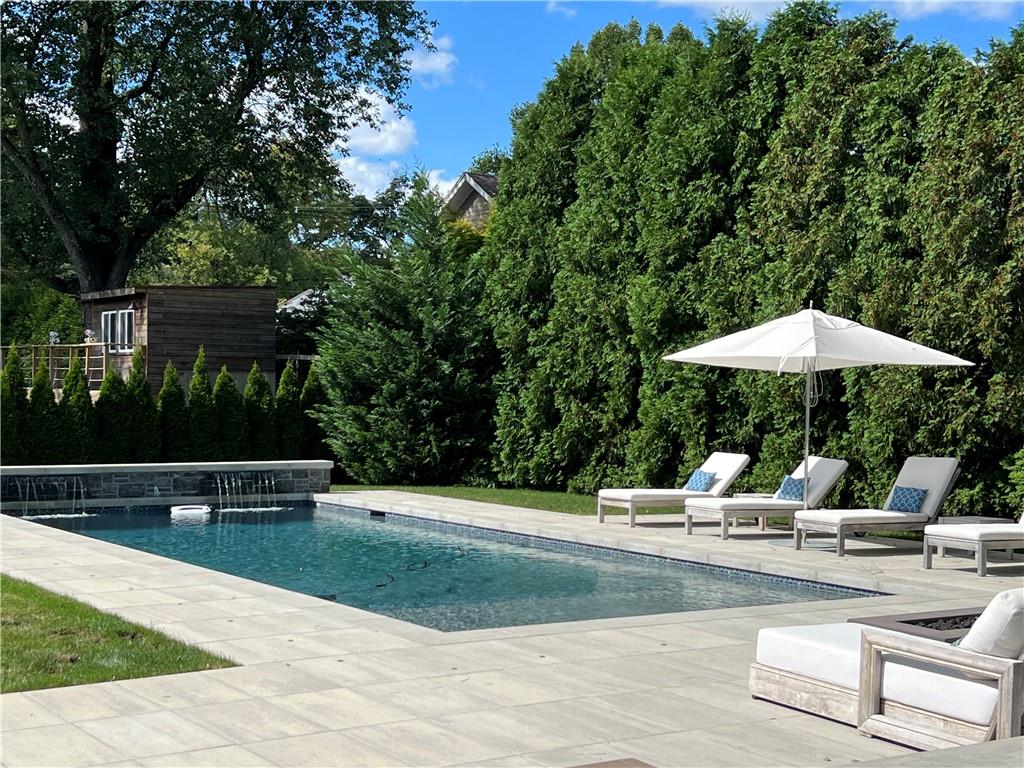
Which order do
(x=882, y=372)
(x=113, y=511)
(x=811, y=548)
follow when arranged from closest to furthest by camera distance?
1. (x=811, y=548)
2. (x=882, y=372)
3. (x=113, y=511)

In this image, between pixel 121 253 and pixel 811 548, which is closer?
pixel 811 548

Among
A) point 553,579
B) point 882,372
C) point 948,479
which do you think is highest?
point 882,372

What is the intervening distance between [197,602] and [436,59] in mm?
30147

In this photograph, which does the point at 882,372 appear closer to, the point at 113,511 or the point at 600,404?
the point at 600,404

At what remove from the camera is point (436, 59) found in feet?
121

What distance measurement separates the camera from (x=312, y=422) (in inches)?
936

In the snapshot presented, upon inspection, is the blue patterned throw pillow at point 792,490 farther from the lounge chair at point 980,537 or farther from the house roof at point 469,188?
the house roof at point 469,188

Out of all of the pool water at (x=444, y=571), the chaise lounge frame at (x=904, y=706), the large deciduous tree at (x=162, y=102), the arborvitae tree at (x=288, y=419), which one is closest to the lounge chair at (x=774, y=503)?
the pool water at (x=444, y=571)

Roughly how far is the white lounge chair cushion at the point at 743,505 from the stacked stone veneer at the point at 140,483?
8193 mm

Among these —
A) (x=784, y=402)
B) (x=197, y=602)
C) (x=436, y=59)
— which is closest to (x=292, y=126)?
(x=436, y=59)

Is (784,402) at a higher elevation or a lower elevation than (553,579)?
higher

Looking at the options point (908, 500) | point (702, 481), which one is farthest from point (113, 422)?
point (908, 500)

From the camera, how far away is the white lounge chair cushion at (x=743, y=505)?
535 inches

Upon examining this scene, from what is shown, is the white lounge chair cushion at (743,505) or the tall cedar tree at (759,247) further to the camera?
the tall cedar tree at (759,247)
